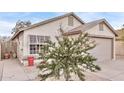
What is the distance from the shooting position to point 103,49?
9.23 meters

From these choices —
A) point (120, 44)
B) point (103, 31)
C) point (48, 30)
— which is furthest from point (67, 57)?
point (120, 44)

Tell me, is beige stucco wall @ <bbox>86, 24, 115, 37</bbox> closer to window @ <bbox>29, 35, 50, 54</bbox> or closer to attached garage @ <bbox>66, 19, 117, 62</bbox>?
attached garage @ <bbox>66, 19, 117, 62</bbox>

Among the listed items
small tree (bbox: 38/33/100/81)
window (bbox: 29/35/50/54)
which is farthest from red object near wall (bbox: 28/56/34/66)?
small tree (bbox: 38/33/100/81)

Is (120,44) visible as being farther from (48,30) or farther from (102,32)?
(48,30)

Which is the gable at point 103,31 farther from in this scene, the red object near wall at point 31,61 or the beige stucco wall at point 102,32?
the red object near wall at point 31,61

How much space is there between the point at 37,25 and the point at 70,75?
4.98 meters

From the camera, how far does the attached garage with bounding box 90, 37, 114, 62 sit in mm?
8430

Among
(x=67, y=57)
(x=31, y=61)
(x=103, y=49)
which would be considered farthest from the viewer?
(x=103, y=49)

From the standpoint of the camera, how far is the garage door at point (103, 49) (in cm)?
842

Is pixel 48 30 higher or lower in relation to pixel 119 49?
higher

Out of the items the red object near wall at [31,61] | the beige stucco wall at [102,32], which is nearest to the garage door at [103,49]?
the beige stucco wall at [102,32]
